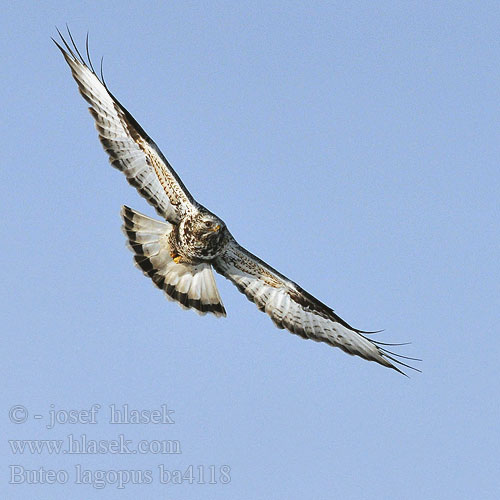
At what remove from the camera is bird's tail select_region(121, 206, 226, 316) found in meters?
17.5

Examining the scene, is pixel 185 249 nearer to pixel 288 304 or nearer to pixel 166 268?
pixel 166 268

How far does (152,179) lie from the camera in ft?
55.5

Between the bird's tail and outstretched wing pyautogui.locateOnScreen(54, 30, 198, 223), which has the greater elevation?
outstretched wing pyautogui.locateOnScreen(54, 30, 198, 223)

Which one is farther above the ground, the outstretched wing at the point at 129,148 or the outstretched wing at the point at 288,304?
the outstretched wing at the point at 129,148

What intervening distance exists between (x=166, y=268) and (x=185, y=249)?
2.24 ft

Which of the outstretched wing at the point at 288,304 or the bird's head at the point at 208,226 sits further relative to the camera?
the outstretched wing at the point at 288,304

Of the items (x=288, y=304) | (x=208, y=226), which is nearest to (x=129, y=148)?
(x=208, y=226)

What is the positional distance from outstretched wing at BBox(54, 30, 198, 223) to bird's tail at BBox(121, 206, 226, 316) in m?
0.63

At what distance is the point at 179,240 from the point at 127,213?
98 cm

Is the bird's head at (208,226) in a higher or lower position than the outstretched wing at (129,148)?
lower

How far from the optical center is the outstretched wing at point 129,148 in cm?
1672

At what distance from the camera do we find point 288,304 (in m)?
17.8

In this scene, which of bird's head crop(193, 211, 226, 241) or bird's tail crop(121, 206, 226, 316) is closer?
bird's head crop(193, 211, 226, 241)

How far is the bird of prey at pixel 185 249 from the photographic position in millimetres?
16734
